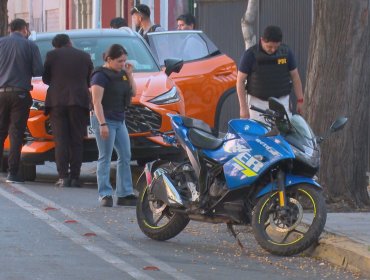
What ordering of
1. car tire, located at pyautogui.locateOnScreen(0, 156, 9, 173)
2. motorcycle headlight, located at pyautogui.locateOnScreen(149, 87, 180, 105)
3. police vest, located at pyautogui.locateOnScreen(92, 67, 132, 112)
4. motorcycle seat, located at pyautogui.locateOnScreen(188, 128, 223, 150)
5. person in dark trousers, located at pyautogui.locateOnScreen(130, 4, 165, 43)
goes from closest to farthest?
motorcycle seat, located at pyautogui.locateOnScreen(188, 128, 223, 150)
police vest, located at pyautogui.locateOnScreen(92, 67, 132, 112)
motorcycle headlight, located at pyautogui.locateOnScreen(149, 87, 180, 105)
car tire, located at pyautogui.locateOnScreen(0, 156, 9, 173)
person in dark trousers, located at pyautogui.locateOnScreen(130, 4, 165, 43)

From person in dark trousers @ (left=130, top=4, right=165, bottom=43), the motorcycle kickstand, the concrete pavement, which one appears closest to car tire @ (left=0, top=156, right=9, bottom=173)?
person in dark trousers @ (left=130, top=4, right=165, bottom=43)

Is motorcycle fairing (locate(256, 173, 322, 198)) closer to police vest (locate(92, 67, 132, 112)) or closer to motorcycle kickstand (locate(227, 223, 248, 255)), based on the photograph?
motorcycle kickstand (locate(227, 223, 248, 255))

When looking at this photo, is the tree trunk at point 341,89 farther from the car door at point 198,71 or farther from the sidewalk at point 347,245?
the car door at point 198,71

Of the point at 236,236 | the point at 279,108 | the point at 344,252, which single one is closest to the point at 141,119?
the point at 236,236

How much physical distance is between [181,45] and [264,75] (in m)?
5.32

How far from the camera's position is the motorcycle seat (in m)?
9.80

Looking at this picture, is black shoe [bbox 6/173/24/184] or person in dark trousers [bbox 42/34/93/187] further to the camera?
black shoe [bbox 6/173/24/184]

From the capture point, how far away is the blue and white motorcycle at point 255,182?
930cm

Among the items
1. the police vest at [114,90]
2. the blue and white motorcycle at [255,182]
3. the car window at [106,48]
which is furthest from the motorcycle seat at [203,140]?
the car window at [106,48]

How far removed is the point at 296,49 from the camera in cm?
1838

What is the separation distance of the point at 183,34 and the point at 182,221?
23.8 feet

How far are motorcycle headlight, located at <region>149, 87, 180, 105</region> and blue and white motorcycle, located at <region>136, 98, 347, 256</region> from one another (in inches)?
150

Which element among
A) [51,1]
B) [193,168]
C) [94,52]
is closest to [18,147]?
[94,52]

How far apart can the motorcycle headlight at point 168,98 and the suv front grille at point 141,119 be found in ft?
0.53
